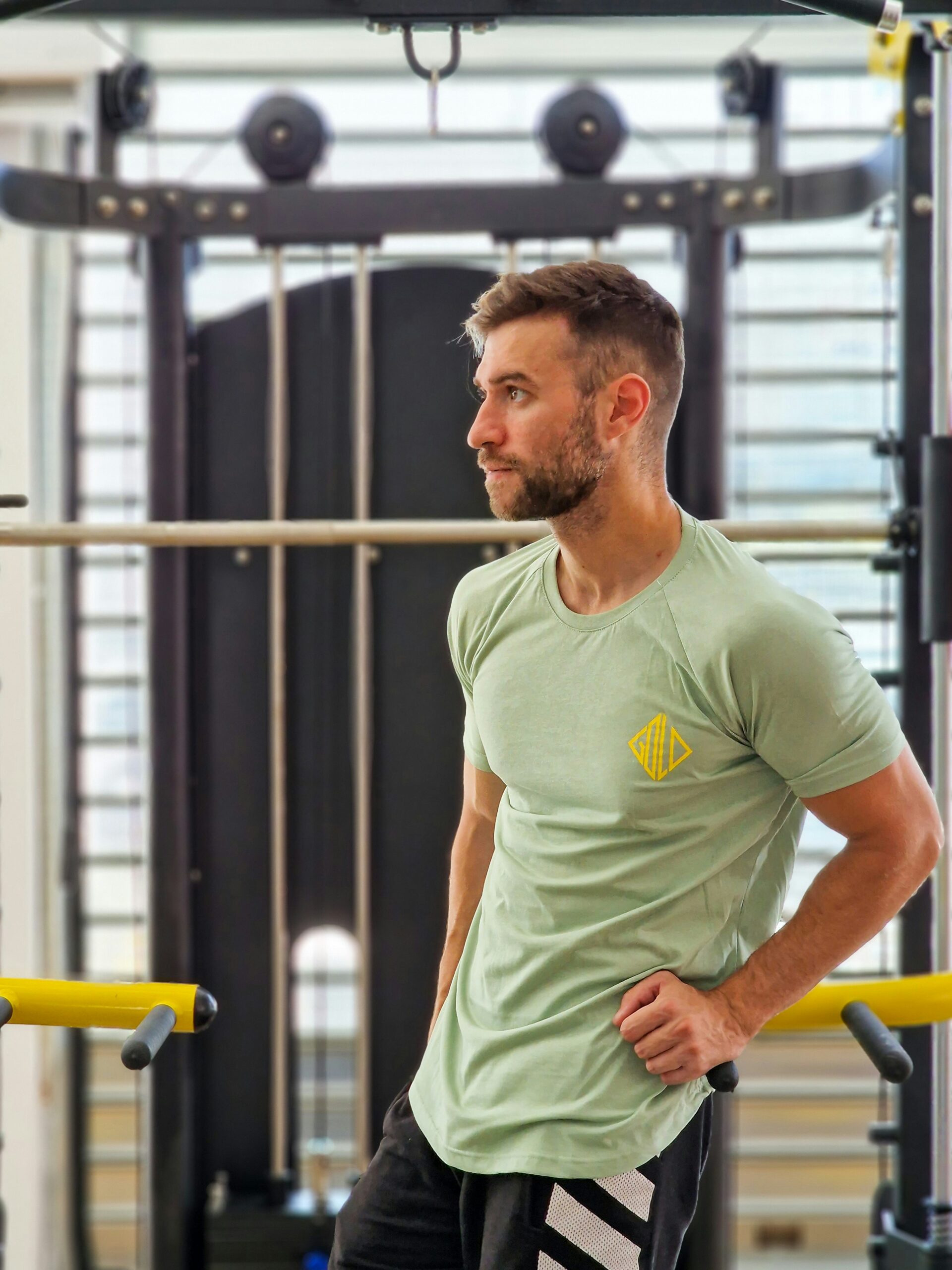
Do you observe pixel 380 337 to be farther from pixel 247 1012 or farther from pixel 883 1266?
pixel 883 1266

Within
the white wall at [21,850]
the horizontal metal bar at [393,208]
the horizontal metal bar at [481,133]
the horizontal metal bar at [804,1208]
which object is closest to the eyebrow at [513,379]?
the horizontal metal bar at [393,208]

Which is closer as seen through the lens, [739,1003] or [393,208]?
[739,1003]

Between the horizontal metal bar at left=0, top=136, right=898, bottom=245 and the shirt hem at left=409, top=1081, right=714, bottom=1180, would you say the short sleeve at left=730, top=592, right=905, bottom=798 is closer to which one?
the shirt hem at left=409, top=1081, right=714, bottom=1180

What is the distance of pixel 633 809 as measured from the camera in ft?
4.39

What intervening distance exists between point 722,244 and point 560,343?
134 cm

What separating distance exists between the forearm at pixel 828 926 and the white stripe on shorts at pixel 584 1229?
250 millimetres

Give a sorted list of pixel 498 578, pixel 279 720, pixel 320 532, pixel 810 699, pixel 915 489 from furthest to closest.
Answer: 1. pixel 279 720
2. pixel 915 489
3. pixel 320 532
4. pixel 498 578
5. pixel 810 699

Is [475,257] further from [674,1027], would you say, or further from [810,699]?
[674,1027]

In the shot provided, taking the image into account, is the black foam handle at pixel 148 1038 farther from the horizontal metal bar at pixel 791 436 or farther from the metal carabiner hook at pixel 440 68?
the horizontal metal bar at pixel 791 436

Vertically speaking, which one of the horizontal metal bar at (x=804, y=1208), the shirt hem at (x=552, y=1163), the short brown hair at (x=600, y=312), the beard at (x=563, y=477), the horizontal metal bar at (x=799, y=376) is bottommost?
the horizontal metal bar at (x=804, y=1208)

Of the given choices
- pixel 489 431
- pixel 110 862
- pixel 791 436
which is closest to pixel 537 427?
pixel 489 431

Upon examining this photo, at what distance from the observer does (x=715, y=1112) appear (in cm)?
249

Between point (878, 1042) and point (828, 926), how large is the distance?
0.19 meters

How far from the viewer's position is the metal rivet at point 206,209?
8.29 ft
